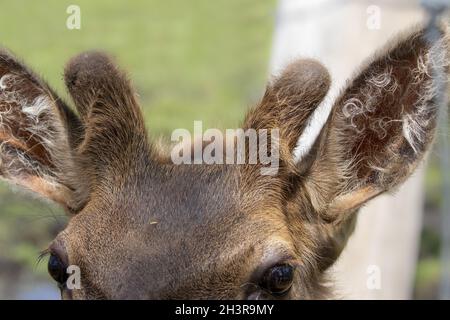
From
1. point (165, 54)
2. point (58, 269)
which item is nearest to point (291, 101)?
point (58, 269)

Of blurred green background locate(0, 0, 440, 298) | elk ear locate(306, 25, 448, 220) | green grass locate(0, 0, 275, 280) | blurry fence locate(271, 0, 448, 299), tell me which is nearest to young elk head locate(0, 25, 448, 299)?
elk ear locate(306, 25, 448, 220)

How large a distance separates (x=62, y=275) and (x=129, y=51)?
10.5 metres

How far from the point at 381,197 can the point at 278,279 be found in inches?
115

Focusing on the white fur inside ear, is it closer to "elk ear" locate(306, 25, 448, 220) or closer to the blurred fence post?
"elk ear" locate(306, 25, 448, 220)

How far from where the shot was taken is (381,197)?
7.61m

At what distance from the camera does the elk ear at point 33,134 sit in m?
5.54

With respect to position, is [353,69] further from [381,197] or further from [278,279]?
[278,279]

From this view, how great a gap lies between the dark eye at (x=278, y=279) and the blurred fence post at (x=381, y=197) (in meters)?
2.55

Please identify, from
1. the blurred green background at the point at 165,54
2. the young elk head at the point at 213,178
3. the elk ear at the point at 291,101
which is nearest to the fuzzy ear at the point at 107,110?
the young elk head at the point at 213,178

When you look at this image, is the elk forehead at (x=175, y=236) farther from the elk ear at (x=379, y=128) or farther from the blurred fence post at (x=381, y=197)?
the blurred fence post at (x=381, y=197)

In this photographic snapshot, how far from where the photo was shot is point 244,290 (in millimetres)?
4758

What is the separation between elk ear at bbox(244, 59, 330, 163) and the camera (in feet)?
16.9

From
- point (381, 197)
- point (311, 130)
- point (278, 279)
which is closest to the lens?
point (278, 279)
